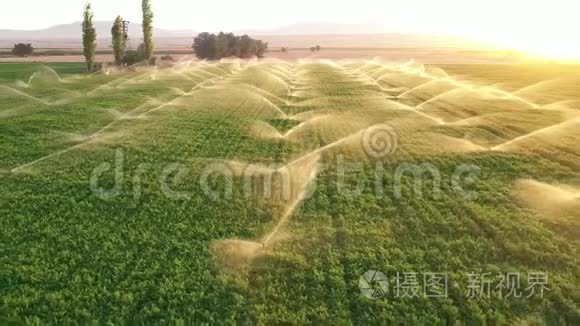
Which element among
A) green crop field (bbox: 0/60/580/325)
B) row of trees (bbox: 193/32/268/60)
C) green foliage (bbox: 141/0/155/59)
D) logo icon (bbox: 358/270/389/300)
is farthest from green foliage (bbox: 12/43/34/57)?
logo icon (bbox: 358/270/389/300)

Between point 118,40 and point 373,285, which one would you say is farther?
point 118,40

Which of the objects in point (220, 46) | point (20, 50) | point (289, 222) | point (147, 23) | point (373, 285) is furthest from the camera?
point (20, 50)

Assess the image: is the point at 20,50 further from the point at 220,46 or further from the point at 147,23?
the point at 147,23

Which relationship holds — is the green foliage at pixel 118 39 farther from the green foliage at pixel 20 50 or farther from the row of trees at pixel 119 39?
the green foliage at pixel 20 50

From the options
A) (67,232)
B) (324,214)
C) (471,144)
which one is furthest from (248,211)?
(471,144)

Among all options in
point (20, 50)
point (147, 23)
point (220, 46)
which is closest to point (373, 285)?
point (147, 23)

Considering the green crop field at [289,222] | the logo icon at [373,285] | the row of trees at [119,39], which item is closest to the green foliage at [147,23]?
the row of trees at [119,39]
